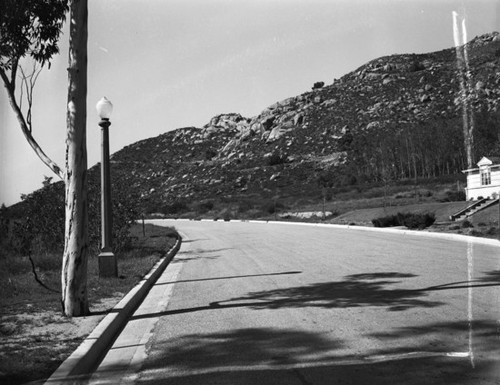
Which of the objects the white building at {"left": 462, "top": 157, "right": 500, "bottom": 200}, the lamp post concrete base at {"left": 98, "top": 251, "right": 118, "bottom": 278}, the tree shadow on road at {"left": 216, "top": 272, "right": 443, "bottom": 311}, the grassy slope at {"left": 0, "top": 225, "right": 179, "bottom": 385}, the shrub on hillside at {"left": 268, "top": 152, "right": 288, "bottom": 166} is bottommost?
the tree shadow on road at {"left": 216, "top": 272, "right": 443, "bottom": 311}

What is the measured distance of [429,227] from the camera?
87.9ft

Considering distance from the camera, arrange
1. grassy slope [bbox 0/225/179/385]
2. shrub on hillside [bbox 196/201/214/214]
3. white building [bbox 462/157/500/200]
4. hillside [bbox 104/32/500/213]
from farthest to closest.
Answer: shrub on hillside [bbox 196/201/214/214], hillside [bbox 104/32/500/213], white building [bbox 462/157/500/200], grassy slope [bbox 0/225/179/385]

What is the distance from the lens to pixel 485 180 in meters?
38.4

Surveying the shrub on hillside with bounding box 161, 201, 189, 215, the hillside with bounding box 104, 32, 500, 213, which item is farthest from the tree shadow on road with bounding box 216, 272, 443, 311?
the shrub on hillside with bounding box 161, 201, 189, 215

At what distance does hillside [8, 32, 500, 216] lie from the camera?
72938mm

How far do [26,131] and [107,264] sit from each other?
366 cm

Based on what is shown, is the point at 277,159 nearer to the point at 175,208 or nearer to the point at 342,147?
the point at 342,147

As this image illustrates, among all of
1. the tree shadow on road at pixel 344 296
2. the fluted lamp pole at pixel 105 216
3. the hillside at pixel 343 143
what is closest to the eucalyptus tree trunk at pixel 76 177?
the tree shadow on road at pixel 344 296

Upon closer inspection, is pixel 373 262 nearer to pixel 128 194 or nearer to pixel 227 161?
pixel 128 194

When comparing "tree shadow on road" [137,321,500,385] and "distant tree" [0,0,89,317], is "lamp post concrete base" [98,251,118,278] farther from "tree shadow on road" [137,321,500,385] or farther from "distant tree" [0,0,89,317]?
"tree shadow on road" [137,321,500,385]

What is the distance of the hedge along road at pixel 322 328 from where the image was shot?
4.45 m

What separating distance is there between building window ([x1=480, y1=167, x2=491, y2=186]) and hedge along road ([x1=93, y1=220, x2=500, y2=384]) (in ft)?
96.4

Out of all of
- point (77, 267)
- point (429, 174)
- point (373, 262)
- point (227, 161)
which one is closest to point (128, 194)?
point (373, 262)

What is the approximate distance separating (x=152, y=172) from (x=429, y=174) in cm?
6056
